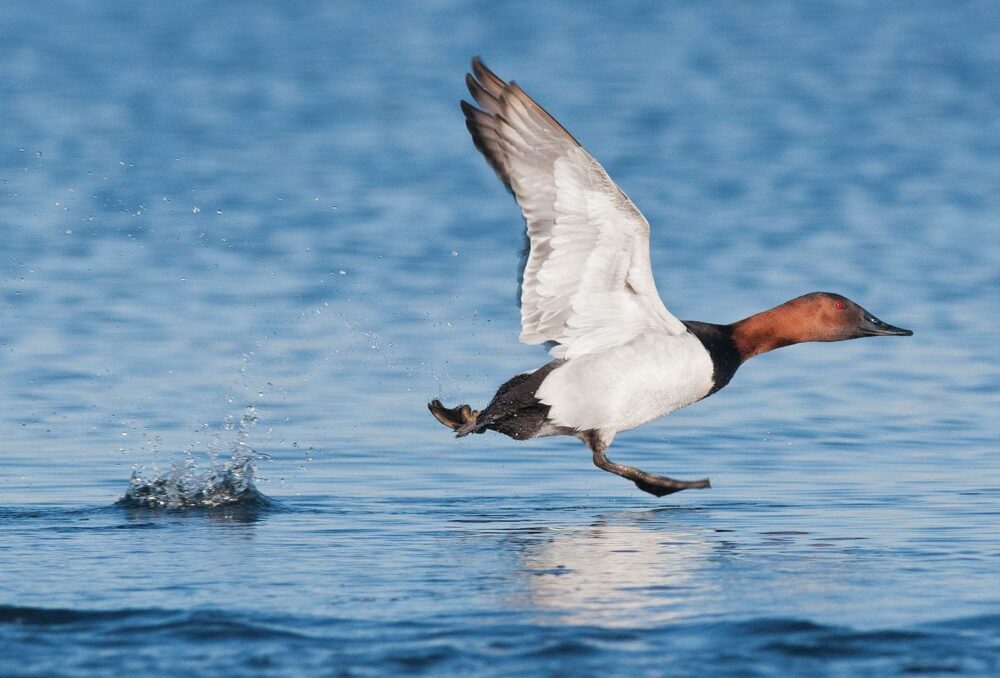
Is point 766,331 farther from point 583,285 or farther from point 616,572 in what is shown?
point 616,572

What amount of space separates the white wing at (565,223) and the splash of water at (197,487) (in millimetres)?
1771

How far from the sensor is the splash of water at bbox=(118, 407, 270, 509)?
8625 mm

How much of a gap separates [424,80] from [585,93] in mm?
2776

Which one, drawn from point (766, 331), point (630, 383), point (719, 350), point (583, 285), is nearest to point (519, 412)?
point (630, 383)

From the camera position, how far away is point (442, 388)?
11.9 m

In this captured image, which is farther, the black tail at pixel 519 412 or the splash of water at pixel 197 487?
the black tail at pixel 519 412

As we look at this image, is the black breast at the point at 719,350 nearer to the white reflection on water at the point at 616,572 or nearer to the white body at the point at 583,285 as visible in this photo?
the white body at the point at 583,285

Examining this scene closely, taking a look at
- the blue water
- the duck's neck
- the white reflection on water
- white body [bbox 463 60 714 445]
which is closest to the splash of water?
the blue water

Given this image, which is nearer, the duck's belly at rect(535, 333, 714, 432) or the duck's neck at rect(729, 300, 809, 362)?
the duck's belly at rect(535, 333, 714, 432)

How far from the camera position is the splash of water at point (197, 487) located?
28.3 ft

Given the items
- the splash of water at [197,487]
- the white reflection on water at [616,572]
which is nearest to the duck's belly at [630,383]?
the white reflection on water at [616,572]

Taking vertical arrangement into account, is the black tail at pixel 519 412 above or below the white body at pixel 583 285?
below

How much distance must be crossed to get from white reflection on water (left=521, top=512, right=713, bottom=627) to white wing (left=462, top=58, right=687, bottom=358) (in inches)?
43.6

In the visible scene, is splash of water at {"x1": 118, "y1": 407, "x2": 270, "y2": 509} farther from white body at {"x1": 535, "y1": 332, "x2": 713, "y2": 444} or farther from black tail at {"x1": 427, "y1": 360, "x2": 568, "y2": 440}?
white body at {"x1": 535, "y1": 332, "x2": 713, "y2": 444}
